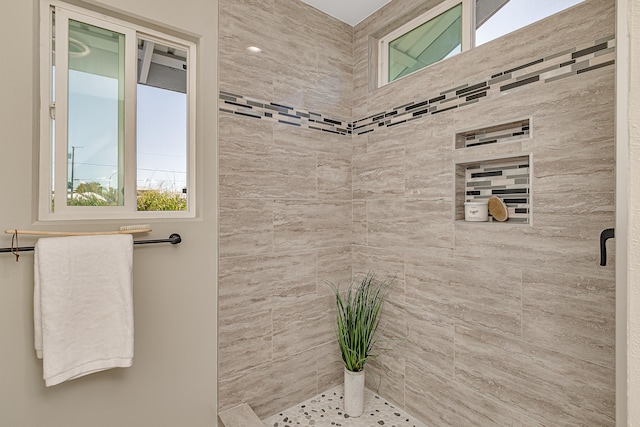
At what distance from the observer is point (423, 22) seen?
1942 mm

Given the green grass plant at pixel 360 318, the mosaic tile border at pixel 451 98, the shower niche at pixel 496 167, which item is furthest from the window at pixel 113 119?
the shower niche at pixel 496 167

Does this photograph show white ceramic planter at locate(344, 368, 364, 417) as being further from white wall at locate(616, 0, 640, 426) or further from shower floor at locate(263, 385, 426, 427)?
white wall at locate(616, 0, 640, 426)

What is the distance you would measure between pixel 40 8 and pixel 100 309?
124cm

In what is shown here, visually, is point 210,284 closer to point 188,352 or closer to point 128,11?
point 188,352

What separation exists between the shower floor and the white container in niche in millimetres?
1185

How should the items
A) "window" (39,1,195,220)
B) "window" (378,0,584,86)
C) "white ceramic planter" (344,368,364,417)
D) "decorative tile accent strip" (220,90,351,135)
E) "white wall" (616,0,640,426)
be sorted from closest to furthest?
"white wall" (616,0,640,426), "window" (39,1,195,220), "window" (378,0,584,86), "decorative tile accent strip" (220,90,351,135), "white ceramic planter" (344,368,364,417)

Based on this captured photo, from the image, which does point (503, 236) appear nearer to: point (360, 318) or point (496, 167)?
point (496, 167)

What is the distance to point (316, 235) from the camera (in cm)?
208

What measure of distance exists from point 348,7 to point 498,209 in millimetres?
1542

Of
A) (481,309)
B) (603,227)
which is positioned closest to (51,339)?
(481,309)

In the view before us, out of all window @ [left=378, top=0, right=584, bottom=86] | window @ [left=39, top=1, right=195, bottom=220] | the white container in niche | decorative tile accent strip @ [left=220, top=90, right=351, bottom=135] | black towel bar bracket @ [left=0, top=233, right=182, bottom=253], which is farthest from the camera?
decorative tile accent strip @ [left=220, top=90, right=351, bottom=135]

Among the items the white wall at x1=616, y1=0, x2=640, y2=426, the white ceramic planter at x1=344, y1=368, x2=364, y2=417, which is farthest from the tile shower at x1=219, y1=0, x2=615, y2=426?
A: the white wall at x1=616, y1=0, x2=640, y2=426

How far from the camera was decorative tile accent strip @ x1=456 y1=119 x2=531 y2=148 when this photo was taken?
4.89 ft

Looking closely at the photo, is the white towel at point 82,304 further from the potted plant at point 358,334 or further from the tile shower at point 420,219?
the potted plant at point 358,334
